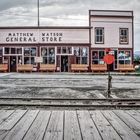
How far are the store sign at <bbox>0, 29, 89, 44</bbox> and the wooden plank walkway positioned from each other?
121ft

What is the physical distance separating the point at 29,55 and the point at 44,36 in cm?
317

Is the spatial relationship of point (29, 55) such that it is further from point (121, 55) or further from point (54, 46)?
point (121, 55)

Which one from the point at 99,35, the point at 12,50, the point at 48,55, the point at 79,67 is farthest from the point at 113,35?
the point at 12,50

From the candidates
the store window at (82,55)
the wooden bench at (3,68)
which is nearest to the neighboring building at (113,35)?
the store window at (82,55)

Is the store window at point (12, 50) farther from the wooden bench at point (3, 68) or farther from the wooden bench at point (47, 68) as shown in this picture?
the wooden bench at point (47, 68)

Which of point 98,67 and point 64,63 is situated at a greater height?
point 64,63

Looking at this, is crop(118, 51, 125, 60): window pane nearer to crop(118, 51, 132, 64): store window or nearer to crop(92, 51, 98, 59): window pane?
crop(118, 51, 132, 64): store window

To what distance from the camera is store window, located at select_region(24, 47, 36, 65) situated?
4712cm

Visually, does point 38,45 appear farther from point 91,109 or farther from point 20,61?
point 91,109

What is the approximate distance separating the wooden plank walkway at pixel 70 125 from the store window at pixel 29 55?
36.9 meters

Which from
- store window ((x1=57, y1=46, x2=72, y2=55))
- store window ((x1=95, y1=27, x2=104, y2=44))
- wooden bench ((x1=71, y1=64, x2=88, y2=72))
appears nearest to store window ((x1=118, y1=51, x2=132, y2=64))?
store window ((x1=95, y1=27, x2=104, y2=44))

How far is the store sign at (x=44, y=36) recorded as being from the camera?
47.1 m

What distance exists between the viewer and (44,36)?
47.1 metres

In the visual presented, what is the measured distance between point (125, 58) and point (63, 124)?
134ft
